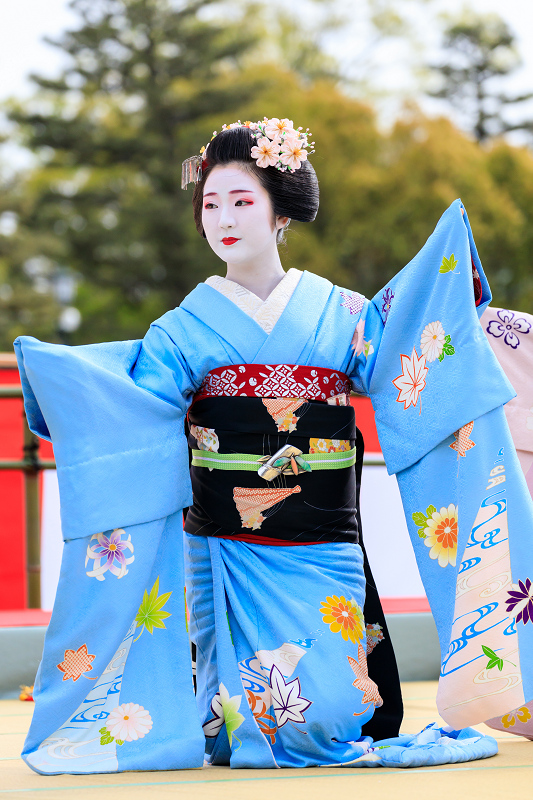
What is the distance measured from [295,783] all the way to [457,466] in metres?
0.77

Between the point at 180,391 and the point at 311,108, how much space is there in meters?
17.9

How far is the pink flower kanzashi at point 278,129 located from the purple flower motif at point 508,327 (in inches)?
28.4

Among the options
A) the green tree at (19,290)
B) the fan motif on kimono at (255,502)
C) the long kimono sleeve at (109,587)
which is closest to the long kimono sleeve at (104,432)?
the long kimono sleeve at (109,587)

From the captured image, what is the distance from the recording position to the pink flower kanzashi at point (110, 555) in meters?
2.13

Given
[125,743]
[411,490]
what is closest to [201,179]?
[411,490]

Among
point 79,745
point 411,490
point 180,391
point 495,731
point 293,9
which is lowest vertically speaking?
point 495,731

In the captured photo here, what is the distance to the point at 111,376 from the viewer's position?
2.20 meters

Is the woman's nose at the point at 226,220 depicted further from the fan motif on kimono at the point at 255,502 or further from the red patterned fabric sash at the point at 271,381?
the fan motif on kimono at the point at 255,502

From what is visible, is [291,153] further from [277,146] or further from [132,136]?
[132,136]

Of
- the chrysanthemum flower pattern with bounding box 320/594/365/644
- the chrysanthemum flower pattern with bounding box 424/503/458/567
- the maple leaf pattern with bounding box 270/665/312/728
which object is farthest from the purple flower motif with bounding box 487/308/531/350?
the maple leaf pattern with bounding box 270/665/312/728

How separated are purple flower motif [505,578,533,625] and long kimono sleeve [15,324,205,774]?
2.31ft

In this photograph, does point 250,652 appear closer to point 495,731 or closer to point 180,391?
point 180,391

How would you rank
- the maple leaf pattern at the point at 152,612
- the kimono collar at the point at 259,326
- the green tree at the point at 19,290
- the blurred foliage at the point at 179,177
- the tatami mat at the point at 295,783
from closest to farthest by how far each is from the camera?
1. the tatami mat at the point at 295,783
2. the maple leaf pattern at the point at 152,612
3. the kimono collar at the point at 259,326
4. the green tree at the point at 19,290
5. the blurred foliage at the point at 179,177

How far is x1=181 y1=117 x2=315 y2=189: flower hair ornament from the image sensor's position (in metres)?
2.42
